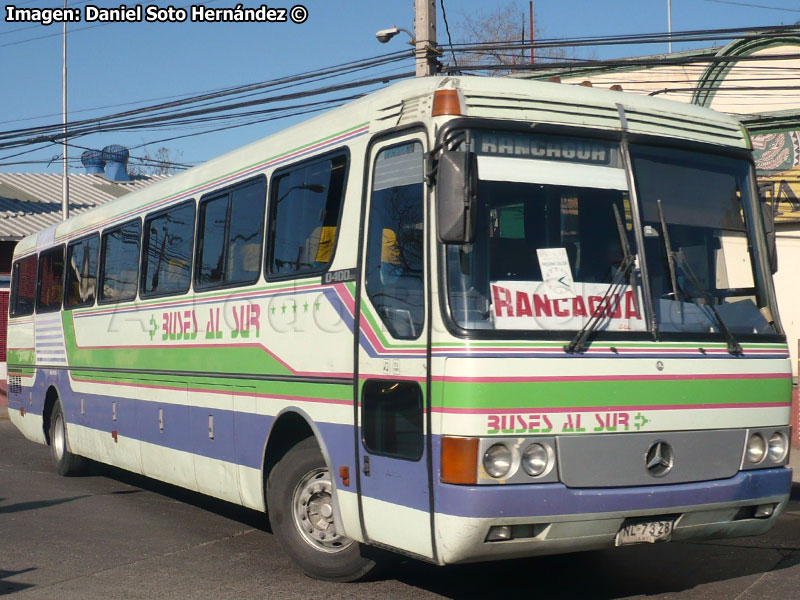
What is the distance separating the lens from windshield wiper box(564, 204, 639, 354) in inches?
230

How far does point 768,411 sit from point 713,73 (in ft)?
42.2

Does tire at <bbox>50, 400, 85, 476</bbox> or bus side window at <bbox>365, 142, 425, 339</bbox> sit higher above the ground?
bus side window at <bbox>365, 142, 425, 339</bbox>

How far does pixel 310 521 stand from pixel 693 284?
9.99ft

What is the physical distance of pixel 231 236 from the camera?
859 cm

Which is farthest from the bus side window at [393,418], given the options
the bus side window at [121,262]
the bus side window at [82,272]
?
the bus side window at [82,272]

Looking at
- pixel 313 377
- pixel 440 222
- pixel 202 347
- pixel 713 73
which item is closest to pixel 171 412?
pixel 202 347

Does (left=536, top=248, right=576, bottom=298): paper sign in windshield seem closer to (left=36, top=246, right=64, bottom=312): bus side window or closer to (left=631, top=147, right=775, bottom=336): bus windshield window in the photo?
(left=631, top=147, right=775, bottom=336): bus windshield window

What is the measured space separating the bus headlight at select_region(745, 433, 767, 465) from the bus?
0.04 feet

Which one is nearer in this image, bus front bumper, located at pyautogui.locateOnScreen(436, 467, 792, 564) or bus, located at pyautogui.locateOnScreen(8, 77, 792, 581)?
bus front bumper, located at pyautogui.locateOnScreen(436, 467, 792, 564)

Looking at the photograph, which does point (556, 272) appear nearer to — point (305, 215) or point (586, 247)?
point (586, 247)

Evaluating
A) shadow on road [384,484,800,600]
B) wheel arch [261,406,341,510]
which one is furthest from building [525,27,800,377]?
wheel arch [261,406,341,510]

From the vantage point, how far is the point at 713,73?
18.1 meters

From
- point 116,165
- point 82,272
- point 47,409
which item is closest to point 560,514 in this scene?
point 82,272

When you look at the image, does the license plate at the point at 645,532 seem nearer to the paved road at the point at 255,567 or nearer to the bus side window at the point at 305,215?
the paved road at the point at 255,567
